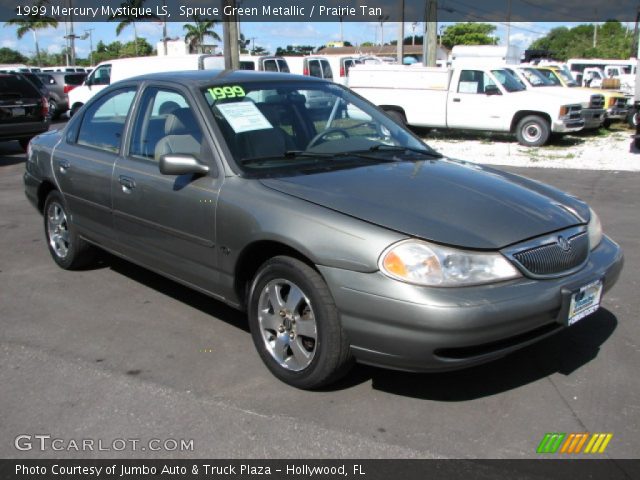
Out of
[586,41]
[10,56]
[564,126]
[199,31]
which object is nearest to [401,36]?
[564,126]

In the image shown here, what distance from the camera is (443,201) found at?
3377 millimetres

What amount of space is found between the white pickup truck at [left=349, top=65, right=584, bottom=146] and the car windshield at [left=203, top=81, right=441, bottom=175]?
440 inches

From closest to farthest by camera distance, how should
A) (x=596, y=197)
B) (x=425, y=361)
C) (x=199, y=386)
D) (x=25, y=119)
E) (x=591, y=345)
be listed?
1. (x=425, y=361)
2. (x=199, y=386)
3. (x=591, y=345)
4. (x=596, y=197)
5. (x=25, y=119)

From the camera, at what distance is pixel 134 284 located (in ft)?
17.3

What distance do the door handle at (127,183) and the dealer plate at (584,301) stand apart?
287cm

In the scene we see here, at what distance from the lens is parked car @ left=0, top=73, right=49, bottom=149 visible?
13320 mm

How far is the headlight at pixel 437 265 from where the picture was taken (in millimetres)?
2936

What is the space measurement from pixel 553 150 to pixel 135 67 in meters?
12.0

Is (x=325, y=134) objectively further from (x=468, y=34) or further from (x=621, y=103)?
(x=468, y=34)

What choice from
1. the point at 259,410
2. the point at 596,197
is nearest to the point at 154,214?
the point at 259,410

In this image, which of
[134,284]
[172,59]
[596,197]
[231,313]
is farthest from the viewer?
[172,59]

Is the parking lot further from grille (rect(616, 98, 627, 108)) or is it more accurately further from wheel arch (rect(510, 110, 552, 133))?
grille (rect(616, 98, 627, 108))

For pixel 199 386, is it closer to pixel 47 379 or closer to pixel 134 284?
pixel 47 379

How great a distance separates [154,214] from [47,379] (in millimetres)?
1207
